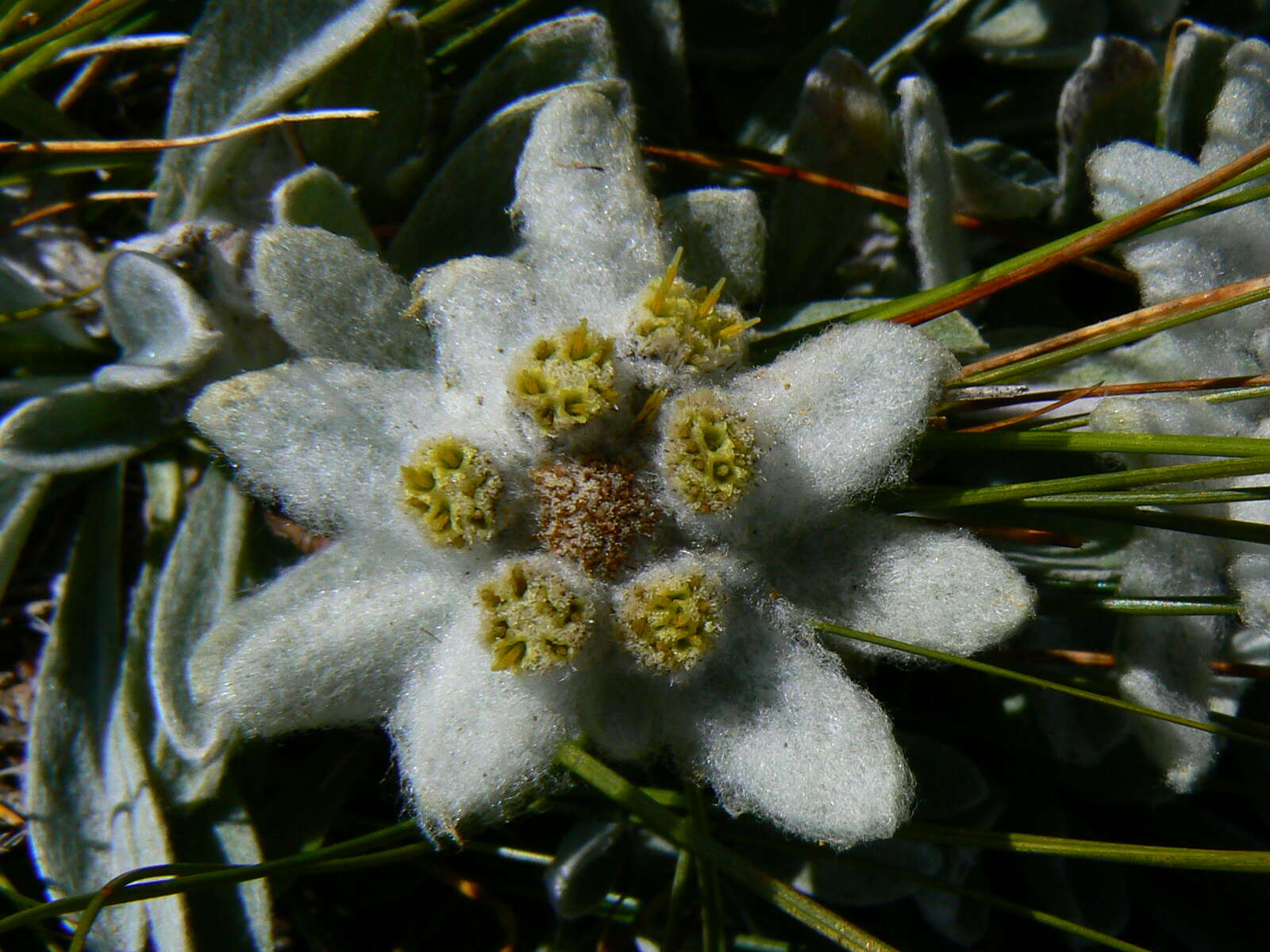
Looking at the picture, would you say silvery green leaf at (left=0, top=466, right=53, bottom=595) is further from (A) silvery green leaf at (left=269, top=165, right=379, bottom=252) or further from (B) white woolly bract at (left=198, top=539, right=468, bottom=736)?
(A) silvery green leaf at (left=269, top=165, right=379, bottom=252)

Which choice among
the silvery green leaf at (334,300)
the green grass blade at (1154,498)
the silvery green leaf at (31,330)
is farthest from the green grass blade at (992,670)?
the silvery green leaf at (31,330)

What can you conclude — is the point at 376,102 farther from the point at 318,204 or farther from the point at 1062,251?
the point at 1062,251

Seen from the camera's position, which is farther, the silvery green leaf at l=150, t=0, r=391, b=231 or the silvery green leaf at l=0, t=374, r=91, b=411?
the silvery green leaf at l=0, t=374, r=91, b=411

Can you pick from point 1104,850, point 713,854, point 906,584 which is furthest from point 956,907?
point 906,584

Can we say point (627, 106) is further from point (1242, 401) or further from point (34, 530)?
point (34, 530)

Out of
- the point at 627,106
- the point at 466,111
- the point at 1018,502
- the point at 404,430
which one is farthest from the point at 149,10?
the point at 1018,502

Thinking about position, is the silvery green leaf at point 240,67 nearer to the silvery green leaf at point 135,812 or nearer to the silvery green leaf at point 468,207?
the silvery green leaf at point 468,207

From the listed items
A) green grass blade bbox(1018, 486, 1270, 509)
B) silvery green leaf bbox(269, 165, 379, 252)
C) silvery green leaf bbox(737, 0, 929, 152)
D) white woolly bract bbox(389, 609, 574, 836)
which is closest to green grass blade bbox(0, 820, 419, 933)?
white woolly bract bbox(389, 609, 574, 836)
